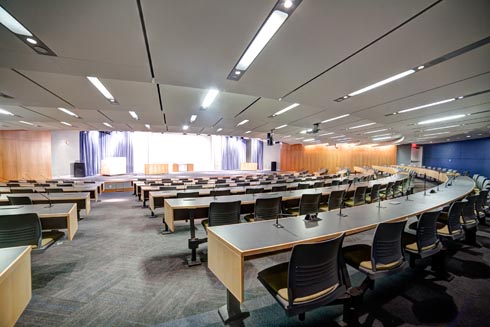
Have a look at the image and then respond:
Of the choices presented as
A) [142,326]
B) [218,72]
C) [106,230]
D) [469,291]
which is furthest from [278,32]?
[106,230]

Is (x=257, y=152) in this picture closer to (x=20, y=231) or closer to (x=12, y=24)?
(x=20, y=231)

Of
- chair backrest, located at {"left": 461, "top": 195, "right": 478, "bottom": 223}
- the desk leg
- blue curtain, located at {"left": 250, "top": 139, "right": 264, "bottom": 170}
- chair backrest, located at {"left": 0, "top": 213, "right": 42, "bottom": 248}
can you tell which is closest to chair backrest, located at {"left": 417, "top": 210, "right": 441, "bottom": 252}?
chair backrest, located at {"left": 461, "top": 195, "right": 478, "bottom": 223}

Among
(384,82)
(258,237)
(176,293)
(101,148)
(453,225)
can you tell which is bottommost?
(176,293)

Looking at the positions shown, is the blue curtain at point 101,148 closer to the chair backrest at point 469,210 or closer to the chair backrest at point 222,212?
the chair backrest at point 222,212

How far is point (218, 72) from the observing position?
324cm

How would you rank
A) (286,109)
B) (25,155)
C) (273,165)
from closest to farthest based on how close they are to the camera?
(286,109) < (25,155) < (273,165)

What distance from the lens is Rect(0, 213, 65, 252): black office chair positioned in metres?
2.60

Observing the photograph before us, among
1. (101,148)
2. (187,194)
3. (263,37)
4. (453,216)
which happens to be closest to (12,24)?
(263,37)

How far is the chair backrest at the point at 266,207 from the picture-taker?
12.2 ft

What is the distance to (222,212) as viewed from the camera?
339 centimetres

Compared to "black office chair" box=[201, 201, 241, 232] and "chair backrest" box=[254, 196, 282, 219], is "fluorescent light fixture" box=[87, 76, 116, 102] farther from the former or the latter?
"chair backrest" box=[254, 196, 282, 219]

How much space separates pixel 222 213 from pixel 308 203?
1.89 metres

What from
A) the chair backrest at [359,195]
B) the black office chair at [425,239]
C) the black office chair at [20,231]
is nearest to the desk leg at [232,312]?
the black office chair at [425,239]

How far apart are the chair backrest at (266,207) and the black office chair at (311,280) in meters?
1.89
